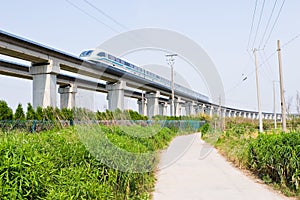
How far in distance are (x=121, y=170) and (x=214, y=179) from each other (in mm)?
3408

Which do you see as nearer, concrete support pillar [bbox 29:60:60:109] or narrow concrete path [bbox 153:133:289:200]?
narrow concrete path [bbox 153:133:289:200]

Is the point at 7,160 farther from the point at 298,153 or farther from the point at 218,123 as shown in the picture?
the point at 218,123

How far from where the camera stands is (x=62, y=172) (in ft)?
11.0

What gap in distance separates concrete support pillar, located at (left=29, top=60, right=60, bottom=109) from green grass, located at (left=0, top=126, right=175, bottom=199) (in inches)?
618

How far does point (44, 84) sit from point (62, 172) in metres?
18.2

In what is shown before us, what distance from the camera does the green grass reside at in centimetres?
258

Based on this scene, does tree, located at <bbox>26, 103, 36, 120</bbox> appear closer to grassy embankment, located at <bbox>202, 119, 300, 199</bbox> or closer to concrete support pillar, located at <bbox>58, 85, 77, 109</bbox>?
grassy embankment, located at <bbox>202, 119, 300, 199</bbox>

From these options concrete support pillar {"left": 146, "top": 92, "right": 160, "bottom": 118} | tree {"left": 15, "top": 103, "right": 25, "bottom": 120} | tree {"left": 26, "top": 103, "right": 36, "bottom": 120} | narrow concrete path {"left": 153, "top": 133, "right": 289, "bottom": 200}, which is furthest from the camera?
concrete support pillar {"left": 146, "top": 92, "right": 160, "bottom": 118}

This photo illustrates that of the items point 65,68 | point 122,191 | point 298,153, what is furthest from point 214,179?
point 65,68

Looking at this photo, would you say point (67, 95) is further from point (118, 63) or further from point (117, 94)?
point (118, 63)

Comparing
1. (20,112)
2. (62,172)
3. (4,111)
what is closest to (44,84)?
(20,112)

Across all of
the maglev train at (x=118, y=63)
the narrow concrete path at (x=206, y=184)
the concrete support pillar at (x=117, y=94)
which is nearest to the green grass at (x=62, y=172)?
the narrow concrete path at (x=206, y=184)

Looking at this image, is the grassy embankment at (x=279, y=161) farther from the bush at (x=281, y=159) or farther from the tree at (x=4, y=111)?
the tree at (x=4, y=111)

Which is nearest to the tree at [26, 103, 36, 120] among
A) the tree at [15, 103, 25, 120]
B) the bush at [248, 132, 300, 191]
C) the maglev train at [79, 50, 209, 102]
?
the tree at [15, 103, 25, 120]
